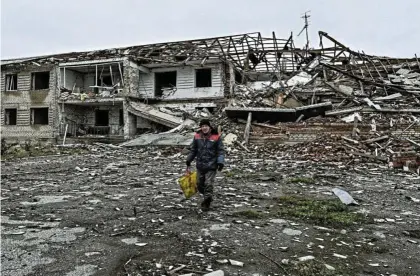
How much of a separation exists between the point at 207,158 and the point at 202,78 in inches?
744

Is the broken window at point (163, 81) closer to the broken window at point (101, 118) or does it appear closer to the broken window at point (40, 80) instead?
the broken window at point (101, 118)

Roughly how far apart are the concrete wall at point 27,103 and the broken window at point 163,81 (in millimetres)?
6457

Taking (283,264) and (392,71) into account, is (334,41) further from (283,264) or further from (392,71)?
(283,264)

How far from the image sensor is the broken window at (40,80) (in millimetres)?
26047

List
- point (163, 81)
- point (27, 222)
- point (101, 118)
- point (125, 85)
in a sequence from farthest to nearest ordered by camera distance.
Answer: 1. point (101, 118)
2. point (163, 81)
3. point (125, 85)
4. point (27, 222)

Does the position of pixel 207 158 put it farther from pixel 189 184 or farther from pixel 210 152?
pixel 189 184

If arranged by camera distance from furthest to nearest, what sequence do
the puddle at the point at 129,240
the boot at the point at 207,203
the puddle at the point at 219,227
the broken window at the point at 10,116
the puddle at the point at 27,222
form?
the broken window at the point at 10,116 < the boot at the point at 207,203 < the puddle at the point at 27,222 < the puddle at the point at 219,227 < the puddle at the point at 129,240

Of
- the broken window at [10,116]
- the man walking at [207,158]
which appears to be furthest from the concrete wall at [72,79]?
the man walking at [207,158]

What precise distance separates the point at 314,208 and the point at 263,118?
1144 cm

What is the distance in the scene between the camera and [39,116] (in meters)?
26.5

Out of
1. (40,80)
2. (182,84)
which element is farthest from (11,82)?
(182,84)

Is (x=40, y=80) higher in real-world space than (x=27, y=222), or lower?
higher

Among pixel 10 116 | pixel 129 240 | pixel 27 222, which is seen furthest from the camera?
pixel 10 116

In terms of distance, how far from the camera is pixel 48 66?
25.2 m
